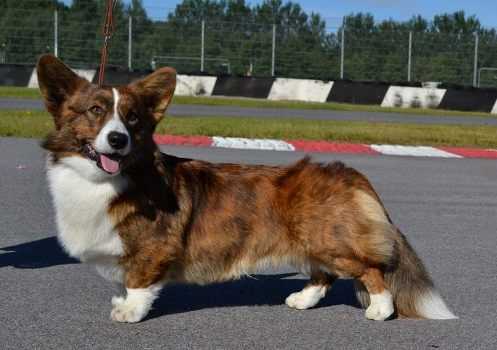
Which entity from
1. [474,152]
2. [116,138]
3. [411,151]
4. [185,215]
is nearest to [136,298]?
[185,215]

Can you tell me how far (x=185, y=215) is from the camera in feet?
15.9

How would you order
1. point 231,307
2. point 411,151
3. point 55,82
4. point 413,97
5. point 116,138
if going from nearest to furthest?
point 116,138, point 55,82, point 231,307, point 411,151, point 413,97

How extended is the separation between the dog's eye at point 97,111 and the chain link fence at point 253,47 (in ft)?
63.2

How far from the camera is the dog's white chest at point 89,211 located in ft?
Result: 15.1

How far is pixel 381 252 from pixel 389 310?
34 centimetres

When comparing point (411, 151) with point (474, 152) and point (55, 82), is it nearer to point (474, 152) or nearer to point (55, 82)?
point (474, 152)

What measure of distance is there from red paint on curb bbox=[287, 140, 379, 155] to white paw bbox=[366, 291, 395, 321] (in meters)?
8.22

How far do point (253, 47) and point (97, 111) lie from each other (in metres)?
20.7

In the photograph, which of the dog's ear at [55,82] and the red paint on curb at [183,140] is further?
the red paint on curb at [183,140]

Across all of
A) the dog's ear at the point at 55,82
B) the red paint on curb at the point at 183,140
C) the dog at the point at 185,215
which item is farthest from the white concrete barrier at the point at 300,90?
the dog's ear at the point at 55,82

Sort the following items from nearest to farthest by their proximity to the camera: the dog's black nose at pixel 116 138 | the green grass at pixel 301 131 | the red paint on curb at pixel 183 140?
1. the dog's black nose at pixel 116 138
2. the red paint on curb at pixel 183 140
3. the green grass at pixel 301 131

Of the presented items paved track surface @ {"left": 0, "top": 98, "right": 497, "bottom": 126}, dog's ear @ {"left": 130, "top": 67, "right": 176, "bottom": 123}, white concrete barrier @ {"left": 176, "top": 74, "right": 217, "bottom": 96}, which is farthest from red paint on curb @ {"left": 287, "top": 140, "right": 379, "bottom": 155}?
white concrete barrier @ {"left": 176, "top": 74, "right": 217, "bottom": 96}

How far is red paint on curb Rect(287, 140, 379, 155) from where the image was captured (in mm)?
13133

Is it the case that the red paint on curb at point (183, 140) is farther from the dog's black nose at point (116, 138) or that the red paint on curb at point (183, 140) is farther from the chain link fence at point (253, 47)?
the chain link fence at point (253, 47)
